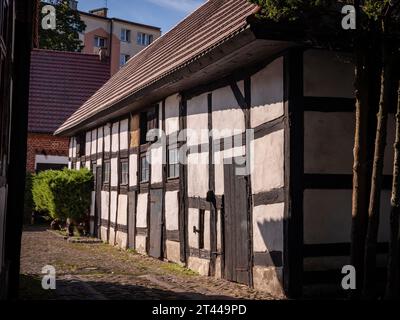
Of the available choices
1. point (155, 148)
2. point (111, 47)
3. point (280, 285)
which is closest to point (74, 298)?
point (280, 285)

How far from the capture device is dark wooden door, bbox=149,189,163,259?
11578 mm

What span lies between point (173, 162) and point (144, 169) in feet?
6.44

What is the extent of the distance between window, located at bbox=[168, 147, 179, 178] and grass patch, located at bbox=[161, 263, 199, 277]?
178 centimetres

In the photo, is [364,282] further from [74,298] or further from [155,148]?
[155,148]

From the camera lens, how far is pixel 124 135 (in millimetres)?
14328

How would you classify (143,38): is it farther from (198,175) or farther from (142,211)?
(198,175)

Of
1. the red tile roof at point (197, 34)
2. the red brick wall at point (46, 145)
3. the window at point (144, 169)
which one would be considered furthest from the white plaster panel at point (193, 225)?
the red brick wall at point (46, 145)

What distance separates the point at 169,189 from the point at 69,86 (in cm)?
1610

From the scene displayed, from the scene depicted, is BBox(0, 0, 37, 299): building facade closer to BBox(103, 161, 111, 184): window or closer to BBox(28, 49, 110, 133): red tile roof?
BBox(103, 161, 111, 184): window

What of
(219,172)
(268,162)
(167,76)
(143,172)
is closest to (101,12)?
(143,172)

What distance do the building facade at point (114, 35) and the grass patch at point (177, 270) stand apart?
3427 cm

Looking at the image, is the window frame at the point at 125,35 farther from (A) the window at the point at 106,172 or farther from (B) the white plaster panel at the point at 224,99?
(B) the white plaster panel at the point at 224,99

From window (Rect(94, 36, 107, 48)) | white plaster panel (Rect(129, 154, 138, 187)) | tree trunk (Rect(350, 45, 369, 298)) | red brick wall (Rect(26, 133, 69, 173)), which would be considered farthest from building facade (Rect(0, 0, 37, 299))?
window (Rect(94, 36, 107, 48))
